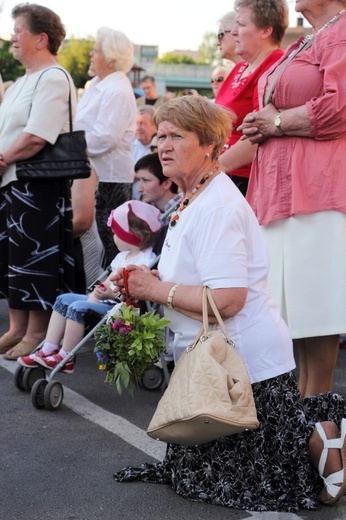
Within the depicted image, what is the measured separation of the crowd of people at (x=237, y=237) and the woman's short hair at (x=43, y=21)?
10 millimetres

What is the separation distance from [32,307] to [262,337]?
291 centimetres

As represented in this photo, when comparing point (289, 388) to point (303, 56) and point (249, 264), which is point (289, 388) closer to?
point (249, 264)

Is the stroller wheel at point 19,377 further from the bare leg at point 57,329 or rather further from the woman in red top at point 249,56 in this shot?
the woman in red top at point 249,56

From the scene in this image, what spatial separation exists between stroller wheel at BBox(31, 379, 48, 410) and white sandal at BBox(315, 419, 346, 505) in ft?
6.06

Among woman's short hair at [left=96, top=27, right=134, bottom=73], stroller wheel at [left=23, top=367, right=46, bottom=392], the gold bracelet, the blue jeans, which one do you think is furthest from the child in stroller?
woman's short hair at [left=96, top=27, right=134, bottom=73]

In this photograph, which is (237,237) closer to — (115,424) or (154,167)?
(115,424)

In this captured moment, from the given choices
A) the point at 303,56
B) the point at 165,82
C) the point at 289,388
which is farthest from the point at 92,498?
the point at 165,82

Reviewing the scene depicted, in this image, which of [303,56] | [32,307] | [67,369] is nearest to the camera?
[303,56]

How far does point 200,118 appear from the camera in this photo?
11.0 feet

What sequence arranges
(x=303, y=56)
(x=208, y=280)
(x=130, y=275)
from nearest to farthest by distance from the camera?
(x=208, y=280) → (x=130, y=275) → (x=303, y=56)

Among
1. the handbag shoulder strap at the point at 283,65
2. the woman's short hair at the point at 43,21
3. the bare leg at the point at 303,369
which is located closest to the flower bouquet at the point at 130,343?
the bare leg at the point at 303,369

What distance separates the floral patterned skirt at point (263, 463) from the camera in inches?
130

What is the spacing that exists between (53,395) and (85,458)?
0.79 metres

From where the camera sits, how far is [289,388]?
340 centimetres
